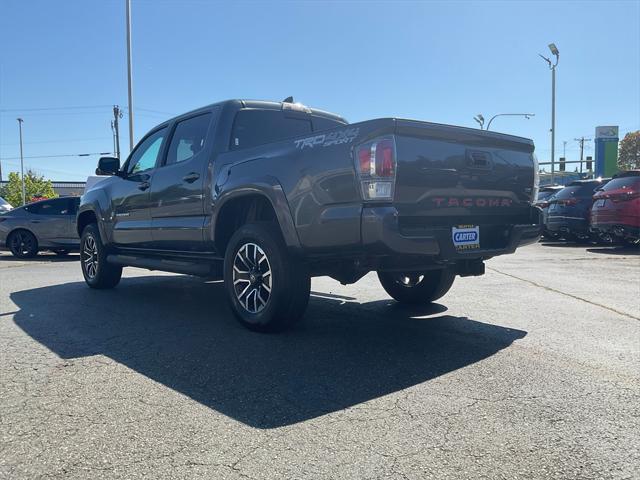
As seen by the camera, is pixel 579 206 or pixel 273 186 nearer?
pixel 273 186

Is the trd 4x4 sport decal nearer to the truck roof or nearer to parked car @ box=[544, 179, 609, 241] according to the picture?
the truck roof

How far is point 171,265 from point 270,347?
6.58ft

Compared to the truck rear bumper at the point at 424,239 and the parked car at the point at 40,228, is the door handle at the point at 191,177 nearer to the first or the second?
the truck rear bumper at the point at 424,239

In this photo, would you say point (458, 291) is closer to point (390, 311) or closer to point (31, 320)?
point (390, 311)

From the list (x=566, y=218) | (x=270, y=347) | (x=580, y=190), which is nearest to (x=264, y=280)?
(x=270, y=347)

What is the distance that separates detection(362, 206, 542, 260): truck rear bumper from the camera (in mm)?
3592

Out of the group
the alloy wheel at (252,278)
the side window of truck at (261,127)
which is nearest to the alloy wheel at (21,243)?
the side window of truck at (261,127)

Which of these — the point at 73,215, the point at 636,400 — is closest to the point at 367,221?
the point at 636,400

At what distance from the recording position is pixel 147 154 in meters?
6.53

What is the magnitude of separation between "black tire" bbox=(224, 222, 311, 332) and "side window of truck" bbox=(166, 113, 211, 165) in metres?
1.31

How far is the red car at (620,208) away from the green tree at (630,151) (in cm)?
6362

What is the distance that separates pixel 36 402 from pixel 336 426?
1.69 m

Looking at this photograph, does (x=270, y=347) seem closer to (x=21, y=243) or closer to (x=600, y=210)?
(x=600, y=210)

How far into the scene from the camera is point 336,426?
2.70m
